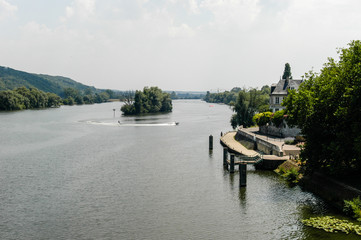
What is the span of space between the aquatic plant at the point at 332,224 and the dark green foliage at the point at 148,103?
477ft

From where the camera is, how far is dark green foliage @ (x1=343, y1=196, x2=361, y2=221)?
2861cm

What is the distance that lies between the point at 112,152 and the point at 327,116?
127 feet

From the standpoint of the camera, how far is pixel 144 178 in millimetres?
43750

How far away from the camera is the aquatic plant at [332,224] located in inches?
1069

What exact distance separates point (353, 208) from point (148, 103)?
151 metres

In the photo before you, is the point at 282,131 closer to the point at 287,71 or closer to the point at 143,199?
the point at 143,199

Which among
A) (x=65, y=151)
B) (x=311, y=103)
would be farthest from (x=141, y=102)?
(x=311, y=103)

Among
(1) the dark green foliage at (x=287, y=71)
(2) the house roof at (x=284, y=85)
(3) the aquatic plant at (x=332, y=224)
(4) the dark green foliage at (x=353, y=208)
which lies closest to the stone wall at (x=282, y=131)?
(2) the house roof at (x=284, y=85)

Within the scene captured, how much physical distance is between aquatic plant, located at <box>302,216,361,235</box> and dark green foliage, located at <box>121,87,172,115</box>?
145m

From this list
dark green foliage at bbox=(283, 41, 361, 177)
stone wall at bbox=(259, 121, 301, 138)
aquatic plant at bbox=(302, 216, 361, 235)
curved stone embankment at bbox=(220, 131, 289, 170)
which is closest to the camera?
aquatic plant at bbox=(302, 216, 361, 235)

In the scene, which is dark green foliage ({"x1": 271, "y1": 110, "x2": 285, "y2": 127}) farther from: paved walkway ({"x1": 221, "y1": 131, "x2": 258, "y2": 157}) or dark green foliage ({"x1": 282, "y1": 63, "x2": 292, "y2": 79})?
dark green foliage ({"x1": 282, "y1": 63, "x2": 292, "y2": 79})

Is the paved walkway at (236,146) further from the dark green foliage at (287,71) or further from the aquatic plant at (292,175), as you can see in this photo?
the dark green foliage at (287,71)

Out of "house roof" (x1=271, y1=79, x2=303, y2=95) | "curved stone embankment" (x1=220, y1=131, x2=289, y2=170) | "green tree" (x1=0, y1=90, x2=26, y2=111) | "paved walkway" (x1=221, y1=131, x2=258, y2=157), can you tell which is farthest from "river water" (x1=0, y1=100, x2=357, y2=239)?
"green tree" (x1=0, y1=90, x2=26, y2=111)

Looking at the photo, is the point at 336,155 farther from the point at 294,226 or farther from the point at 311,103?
the point at 294,226
